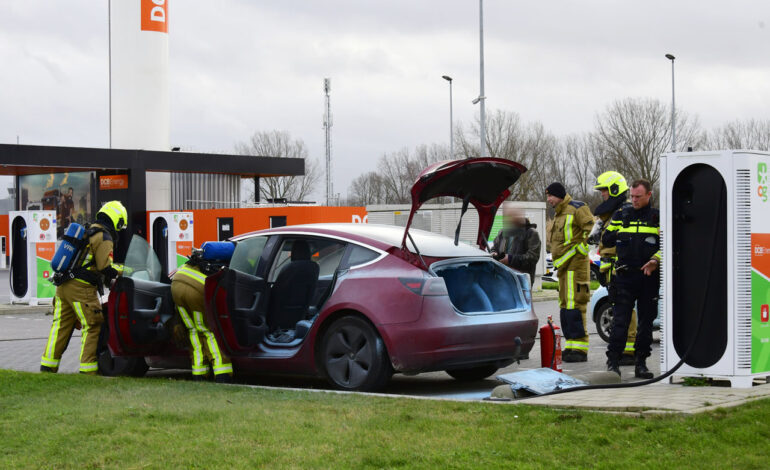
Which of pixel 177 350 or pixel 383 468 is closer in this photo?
pixel 383 468

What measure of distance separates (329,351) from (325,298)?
532mm

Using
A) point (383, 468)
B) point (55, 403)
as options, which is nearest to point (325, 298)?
point (55, 403)

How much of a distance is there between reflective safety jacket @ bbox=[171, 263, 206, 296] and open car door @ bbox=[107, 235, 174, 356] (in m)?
0.33

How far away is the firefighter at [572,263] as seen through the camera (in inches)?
428

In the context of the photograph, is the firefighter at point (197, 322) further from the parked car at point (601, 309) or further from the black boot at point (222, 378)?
the parked car at point (601, 309)

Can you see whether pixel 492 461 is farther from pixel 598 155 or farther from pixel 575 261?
pixel 598 155

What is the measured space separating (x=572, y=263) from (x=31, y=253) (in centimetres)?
1550

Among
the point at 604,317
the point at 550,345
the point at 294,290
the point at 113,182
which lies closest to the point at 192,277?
the point at 294,290

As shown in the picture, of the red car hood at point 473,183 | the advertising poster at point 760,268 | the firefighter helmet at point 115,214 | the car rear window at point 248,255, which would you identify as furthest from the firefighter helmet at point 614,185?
the firefighter helmet at point 115,214

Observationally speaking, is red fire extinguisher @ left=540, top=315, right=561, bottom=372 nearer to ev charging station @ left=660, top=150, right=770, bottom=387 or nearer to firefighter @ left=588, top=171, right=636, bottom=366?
ev charging station @ left=660, top=150, right=770, bottom=387

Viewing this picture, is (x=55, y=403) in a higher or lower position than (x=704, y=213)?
lower

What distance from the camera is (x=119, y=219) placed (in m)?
10.1

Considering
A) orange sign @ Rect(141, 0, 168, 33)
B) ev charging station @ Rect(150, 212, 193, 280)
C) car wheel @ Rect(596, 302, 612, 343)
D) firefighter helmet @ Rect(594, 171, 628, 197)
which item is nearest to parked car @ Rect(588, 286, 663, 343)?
car wheel @ Rect(596, 302, 612, 343)

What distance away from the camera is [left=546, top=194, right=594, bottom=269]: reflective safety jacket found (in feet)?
35.7
